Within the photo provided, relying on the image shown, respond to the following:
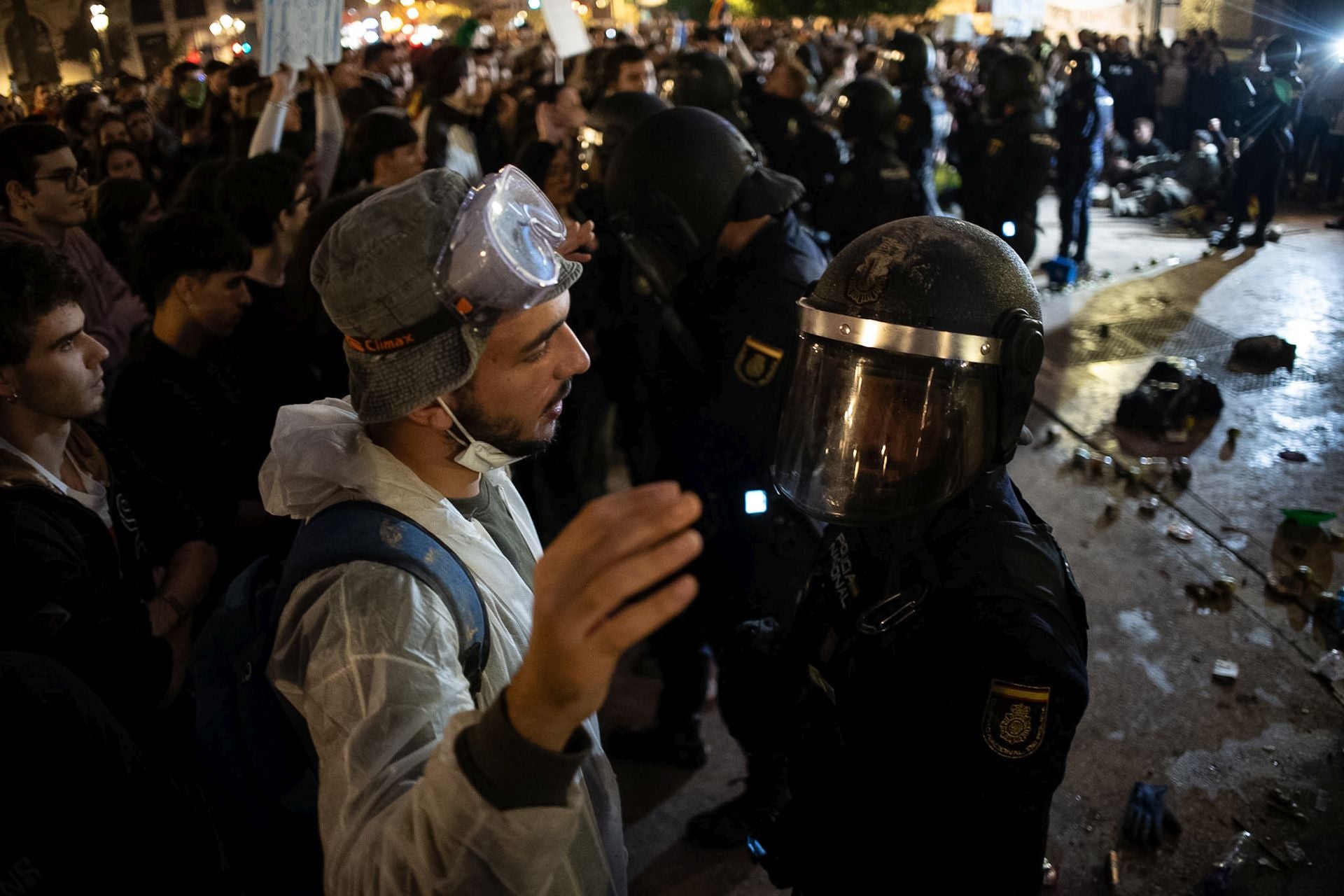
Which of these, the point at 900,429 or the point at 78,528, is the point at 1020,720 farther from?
the point at 78,528

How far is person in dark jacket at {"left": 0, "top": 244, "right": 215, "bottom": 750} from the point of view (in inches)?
80.7

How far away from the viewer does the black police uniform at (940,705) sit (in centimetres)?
154

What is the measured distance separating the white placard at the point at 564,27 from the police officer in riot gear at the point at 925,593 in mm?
6355

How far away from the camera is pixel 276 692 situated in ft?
4.83

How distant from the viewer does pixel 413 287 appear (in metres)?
1.59

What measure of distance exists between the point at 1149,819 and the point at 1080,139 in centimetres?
781

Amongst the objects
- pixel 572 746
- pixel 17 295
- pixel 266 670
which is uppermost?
pixel 17 295

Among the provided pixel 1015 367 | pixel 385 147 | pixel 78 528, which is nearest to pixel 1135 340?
pixel 385 147

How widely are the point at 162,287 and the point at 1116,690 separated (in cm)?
392

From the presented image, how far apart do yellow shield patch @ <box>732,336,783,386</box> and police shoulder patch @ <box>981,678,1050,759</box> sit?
66.3 inches

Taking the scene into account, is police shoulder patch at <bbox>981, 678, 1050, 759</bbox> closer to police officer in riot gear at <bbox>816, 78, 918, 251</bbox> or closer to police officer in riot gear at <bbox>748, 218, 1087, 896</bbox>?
police officer in riot gear at <bbox>748, 218, 1087, 896</bbox>

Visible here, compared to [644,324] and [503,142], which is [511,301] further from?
[503,142]

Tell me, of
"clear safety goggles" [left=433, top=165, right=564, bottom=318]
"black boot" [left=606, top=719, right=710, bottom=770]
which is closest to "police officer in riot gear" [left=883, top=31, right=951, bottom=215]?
"black boot" [left=606, top=719, right=710, bottom=770]

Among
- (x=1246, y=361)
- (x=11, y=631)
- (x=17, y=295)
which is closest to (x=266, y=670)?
(x=11, y=631)
